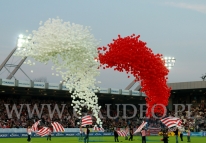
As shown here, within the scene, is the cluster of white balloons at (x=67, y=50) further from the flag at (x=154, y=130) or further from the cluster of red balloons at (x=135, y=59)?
the flag at (x=154, y=130)

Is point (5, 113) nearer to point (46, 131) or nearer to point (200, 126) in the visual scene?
point (46, 131)

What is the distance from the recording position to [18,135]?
56000 mm

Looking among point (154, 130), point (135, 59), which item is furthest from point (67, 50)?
point (154, 130)

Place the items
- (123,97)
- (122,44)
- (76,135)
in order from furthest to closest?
(123,97)
(76,135)
(122,44)

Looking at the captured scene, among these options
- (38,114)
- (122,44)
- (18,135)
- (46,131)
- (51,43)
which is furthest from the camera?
(38,114)

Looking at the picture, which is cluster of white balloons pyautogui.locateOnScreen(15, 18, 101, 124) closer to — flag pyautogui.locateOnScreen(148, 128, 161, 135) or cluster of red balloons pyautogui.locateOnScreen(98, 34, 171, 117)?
cluster of red balloons pyautogui.locateOnScreen(98, 34, 171, 117)

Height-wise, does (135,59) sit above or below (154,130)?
above

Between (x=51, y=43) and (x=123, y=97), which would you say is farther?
(x=123, y=97)

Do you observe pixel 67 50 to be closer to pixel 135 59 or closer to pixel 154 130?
pixel 135 59

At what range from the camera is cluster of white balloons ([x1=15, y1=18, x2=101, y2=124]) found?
21.2 m

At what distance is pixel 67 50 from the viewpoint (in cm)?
2166

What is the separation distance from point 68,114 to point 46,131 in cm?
3038

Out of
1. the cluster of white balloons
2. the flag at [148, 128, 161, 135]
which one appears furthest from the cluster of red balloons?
the flag at [148, 128, 161, 135]

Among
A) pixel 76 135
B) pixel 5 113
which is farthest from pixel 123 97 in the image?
pixel 5 113
